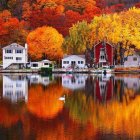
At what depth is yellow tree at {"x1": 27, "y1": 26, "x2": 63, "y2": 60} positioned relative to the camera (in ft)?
252

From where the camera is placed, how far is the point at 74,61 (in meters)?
75.6

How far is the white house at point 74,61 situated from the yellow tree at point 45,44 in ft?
6.56

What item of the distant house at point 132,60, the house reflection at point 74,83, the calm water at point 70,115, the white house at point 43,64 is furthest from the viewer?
the white house at point 43,64

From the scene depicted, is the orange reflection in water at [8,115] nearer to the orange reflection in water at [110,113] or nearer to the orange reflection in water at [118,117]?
the orange reflection in water at [110,113]

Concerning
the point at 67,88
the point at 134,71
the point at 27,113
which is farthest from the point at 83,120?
the point at 134,71

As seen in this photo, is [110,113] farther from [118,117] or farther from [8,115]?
[8,115]

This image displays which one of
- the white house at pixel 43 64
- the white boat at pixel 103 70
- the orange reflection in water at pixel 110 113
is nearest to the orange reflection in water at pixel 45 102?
the orange reflection in water at pixel 110 113

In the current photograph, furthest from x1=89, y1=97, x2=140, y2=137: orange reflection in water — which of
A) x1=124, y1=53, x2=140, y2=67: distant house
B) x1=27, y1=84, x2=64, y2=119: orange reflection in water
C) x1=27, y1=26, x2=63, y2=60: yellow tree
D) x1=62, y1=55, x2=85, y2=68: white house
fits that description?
x1=27, y1=26, x2=63, y2=60: yellow tree

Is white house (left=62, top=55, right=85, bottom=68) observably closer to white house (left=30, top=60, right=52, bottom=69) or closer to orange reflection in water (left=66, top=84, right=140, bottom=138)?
Result: white house (left=30, top=60, right=52, bottom=69)

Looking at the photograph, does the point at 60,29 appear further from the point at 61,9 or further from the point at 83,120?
the point at 83,120

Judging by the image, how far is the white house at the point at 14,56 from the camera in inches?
3039

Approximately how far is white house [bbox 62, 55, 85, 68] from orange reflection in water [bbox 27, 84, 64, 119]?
113ft

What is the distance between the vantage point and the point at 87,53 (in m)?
76.2

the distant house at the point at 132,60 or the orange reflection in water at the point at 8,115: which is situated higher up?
the distant house at the point at 132,60
